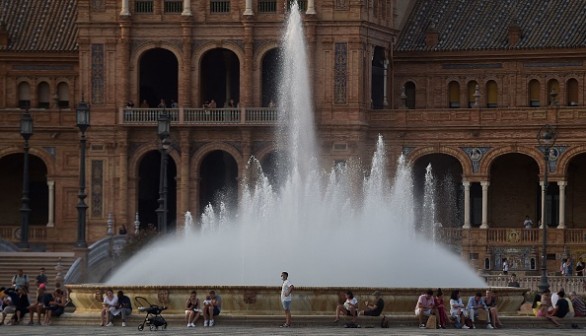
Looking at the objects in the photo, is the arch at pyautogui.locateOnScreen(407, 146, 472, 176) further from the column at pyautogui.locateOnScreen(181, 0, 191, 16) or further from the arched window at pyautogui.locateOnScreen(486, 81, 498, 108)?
the column at pyautogui.locateOnScreen(181, 0, 191, 16)

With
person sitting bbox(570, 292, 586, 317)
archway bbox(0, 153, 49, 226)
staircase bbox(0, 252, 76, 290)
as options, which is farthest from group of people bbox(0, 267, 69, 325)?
archway bbox(0, 153, 49, 226)

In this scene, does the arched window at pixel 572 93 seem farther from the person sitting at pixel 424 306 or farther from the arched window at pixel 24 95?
the person sitting at pixel 424 306

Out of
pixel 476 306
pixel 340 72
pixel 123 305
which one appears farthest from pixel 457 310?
pixel 340 72

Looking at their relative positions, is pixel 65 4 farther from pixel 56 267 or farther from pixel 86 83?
pixel 56 267

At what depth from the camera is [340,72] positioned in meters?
97.8

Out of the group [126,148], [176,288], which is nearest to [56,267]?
[126,148]

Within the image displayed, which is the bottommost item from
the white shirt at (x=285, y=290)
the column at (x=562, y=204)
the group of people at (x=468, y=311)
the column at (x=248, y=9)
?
the group of people at (x=468, y=311)

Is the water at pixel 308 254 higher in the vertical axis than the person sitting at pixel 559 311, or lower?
higher

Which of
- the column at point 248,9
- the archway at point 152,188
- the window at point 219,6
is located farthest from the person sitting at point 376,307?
the window at point 219,6

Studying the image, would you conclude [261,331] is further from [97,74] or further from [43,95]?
[43,95]

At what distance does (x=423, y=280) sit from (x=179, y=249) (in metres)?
7.13

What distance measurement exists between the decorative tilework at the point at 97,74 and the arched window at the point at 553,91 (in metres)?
18.0

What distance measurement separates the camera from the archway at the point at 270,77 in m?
99.5

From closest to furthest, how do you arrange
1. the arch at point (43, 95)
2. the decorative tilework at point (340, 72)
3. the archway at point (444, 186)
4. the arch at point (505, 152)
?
the arch at point (505, 152), the decorative tilework at point (340, 72), the archway at point (444, 186), the arch at point (43, 95)
